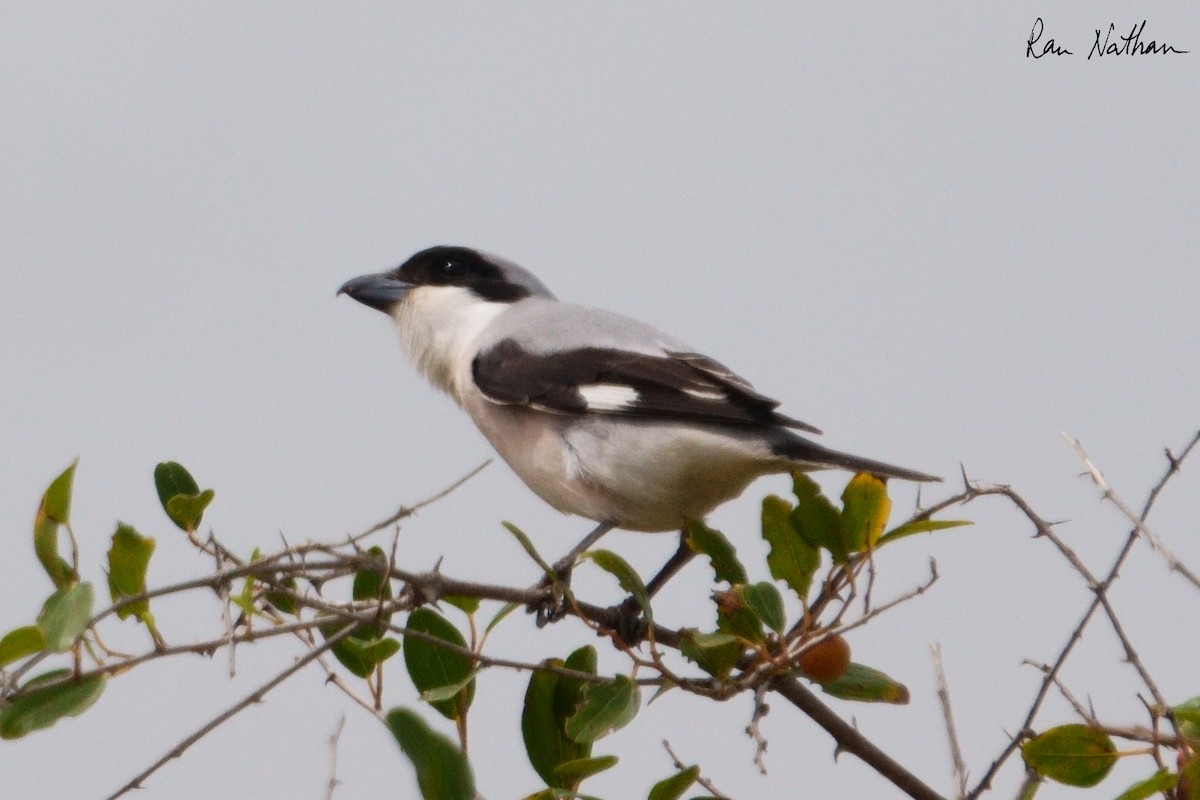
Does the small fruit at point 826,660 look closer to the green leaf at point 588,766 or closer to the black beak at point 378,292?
the green leaf at point 588,766

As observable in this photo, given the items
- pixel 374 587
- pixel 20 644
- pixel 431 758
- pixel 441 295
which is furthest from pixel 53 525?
pixel 441 295

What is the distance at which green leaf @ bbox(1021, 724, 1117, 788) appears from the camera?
202 cm

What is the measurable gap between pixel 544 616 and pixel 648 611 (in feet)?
2.26

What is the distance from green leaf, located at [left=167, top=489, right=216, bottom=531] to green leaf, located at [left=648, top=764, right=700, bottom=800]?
0.79 m

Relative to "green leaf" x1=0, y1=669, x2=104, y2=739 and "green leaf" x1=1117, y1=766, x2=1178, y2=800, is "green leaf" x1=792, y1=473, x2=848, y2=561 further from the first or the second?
"green leaf" x1=0, y1=669, x2=104, y2=739

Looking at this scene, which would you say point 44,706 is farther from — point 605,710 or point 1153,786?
point 1153,786

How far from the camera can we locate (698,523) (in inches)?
94.2

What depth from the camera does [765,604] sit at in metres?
2.17

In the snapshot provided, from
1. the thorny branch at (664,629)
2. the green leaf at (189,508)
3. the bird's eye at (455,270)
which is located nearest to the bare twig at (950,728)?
the thorny branch at (664,629)

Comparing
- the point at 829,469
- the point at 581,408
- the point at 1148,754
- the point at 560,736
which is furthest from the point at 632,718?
the point at 581,408

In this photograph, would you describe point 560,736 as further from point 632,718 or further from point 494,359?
point 494,359

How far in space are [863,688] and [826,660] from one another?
0.12 m

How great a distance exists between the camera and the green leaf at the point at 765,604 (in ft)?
7.09

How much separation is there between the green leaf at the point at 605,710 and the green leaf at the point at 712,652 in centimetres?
14
